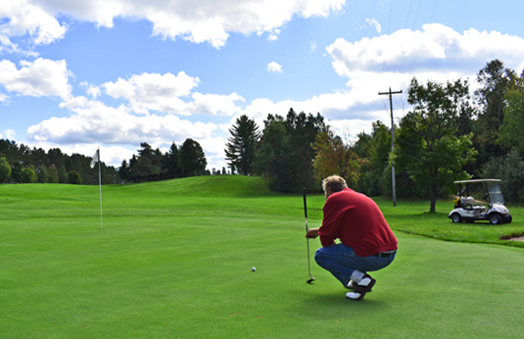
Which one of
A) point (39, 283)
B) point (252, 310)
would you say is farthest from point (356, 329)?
point (39, 283)

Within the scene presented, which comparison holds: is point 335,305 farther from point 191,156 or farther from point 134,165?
point 134,165

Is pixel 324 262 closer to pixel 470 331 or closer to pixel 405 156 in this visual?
pixel 470 331

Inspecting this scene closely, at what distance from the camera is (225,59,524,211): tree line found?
3347cm

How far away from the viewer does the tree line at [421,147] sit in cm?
3347

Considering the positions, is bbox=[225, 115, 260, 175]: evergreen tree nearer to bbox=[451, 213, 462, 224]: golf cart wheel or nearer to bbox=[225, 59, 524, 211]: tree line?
bbox=[225, 59, 524, 211]: tree line

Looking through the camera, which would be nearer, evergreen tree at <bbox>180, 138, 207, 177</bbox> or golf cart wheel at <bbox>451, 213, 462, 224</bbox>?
golf cart wheel at <bbox>451, 213, 462, 224</bbox>

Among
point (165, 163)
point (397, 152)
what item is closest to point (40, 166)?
point (165, 163)

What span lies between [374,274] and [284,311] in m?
3.24

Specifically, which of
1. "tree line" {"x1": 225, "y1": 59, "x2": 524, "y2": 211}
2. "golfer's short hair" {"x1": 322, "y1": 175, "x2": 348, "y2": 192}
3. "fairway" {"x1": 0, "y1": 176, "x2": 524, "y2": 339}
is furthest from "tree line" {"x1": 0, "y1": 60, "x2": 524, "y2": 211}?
"golfer's short hair" {"x1": 322, "y1": 175, "x2": 348, "y2": 192}

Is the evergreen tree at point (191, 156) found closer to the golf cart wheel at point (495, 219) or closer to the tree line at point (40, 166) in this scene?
the tree line at point (40, 166)

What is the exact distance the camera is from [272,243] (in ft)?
41.6

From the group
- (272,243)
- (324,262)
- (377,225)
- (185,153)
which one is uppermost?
(185,153)

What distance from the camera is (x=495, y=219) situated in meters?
22.7

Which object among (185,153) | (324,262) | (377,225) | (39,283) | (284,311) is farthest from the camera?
(185,153)
